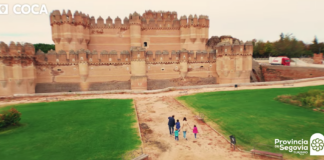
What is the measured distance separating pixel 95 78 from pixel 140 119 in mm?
15454

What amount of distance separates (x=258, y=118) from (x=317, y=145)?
13.0 feet

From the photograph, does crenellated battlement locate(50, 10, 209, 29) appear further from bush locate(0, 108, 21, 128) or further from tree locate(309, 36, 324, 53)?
tree locate(309, 36, 324, 53)

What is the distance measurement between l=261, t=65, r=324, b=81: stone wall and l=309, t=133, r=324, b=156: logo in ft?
85.6

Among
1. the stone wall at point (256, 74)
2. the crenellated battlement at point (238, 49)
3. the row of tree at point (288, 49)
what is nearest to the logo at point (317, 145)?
the crenellated battlement at point (238, 49)

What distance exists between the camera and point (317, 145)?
9.23 meters

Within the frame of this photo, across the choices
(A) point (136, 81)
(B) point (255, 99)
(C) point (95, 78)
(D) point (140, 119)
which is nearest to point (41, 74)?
(C) point (95, 78)

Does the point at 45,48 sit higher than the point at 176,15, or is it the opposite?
the point at 176,15

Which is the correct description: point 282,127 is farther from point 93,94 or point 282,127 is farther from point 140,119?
point 93,94

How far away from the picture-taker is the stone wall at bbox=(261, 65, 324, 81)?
30.9 m

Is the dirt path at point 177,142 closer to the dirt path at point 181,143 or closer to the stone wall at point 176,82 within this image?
the dirt path at point 181,143

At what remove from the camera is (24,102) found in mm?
20016

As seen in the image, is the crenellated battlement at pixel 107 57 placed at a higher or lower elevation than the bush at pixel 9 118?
higher

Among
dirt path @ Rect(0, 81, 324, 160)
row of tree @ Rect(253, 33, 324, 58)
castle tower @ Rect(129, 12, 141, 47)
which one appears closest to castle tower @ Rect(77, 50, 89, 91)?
castle tower @ Rect(129, 12, 141, 47)

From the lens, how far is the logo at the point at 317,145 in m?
8.77
